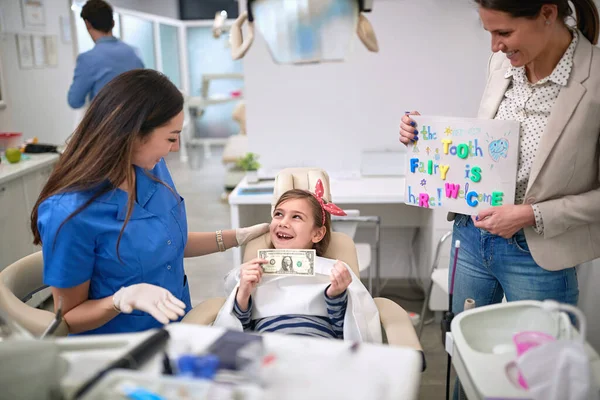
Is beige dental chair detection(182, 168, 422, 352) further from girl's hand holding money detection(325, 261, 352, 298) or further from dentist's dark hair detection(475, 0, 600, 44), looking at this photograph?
dentist's dark hair detection(475, 0, 600, 44)

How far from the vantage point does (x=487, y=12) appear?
138 cm

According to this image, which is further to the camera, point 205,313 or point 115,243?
point 205,313

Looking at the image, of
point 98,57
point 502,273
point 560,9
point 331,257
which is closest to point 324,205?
point 331,257

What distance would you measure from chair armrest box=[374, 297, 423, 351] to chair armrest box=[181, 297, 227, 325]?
19.9 inches

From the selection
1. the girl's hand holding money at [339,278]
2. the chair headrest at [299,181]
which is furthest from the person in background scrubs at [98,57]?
the girl's hand holding money at [339,278]

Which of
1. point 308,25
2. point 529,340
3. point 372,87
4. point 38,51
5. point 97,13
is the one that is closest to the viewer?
point 308,25

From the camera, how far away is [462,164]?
167 centimetres

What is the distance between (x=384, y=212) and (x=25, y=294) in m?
2.08

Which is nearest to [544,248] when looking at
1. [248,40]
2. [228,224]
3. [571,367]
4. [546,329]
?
[546,329]

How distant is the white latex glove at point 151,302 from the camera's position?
4.34 feet

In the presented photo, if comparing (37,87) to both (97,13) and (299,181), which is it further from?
(299,181)

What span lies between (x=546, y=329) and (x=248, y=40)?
0.88 metres

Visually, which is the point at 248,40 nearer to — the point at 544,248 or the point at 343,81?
the point at 544,248

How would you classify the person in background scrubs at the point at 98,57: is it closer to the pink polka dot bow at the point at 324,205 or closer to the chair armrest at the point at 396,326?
the pink polka dot bow at the point at 324,205
